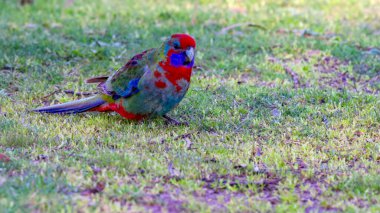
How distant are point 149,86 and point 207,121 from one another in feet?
2.01

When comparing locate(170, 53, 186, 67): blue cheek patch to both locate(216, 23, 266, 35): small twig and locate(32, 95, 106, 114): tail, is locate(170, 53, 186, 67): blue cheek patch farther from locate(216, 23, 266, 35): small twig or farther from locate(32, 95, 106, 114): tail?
locate(216, 23, 266, 35): small twig

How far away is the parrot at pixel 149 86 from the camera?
514 cm

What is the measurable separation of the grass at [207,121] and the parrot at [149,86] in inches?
4.8

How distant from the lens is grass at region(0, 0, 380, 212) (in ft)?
13.1

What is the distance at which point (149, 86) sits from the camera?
521 centimetres

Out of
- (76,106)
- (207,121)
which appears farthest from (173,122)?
(76,106)

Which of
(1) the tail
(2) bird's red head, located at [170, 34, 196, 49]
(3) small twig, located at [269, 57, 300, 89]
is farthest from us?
(3) small twig, located at [269, 57, 300, 89]

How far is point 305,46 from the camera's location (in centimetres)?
782

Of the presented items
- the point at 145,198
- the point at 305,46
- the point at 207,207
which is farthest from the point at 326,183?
the point at 305,46

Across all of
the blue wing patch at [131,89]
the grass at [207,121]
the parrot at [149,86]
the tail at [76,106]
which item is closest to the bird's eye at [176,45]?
the parrot at [149,86]

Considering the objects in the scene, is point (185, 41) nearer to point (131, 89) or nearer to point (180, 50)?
point (180, 50)

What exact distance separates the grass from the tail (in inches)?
3.2

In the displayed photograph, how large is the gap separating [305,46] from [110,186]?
439 cm

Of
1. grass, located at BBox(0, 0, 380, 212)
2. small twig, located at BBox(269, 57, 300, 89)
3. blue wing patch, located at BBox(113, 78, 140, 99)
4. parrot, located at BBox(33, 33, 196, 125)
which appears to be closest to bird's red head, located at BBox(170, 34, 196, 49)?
parrot, located at BBox(33, 33, 196, 125)
